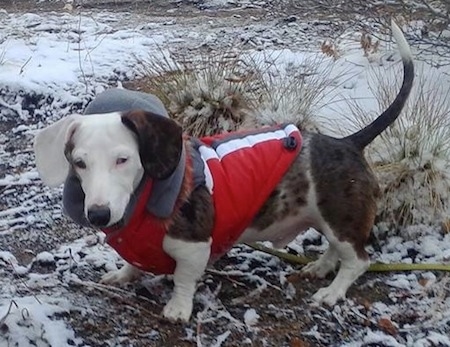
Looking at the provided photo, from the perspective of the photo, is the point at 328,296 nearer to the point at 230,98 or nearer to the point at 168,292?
the point at 168,292

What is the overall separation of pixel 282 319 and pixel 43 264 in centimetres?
106

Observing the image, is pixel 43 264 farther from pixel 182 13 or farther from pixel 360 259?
pixel 182 13

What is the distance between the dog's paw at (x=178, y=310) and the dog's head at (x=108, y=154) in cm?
57

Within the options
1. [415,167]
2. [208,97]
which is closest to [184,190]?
[415,167]

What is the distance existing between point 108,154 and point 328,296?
1.17m

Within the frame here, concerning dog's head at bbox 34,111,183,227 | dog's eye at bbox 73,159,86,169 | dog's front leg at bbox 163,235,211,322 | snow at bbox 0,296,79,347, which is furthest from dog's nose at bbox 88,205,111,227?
snow at bbox 0,296,79,347

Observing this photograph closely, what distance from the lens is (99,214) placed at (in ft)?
9.38

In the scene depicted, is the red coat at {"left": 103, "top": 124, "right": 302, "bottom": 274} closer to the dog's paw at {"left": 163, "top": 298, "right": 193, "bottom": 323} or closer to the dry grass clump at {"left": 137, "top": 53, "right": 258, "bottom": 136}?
the dog's paw at {"left": 163, "top": 298, "right": 193, "bottom": 323}

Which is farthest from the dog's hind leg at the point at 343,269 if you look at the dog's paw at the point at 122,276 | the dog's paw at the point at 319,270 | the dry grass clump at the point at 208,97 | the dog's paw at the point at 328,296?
the dry grass clump at the point at 208,97

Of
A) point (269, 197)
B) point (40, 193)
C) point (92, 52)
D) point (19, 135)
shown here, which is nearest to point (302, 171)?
point (269, 197)

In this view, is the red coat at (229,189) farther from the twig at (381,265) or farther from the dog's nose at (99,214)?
the twig at (381,265)

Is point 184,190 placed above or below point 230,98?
above

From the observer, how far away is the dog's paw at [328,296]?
11.8 ft

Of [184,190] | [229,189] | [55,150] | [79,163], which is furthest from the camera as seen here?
[229,189]
